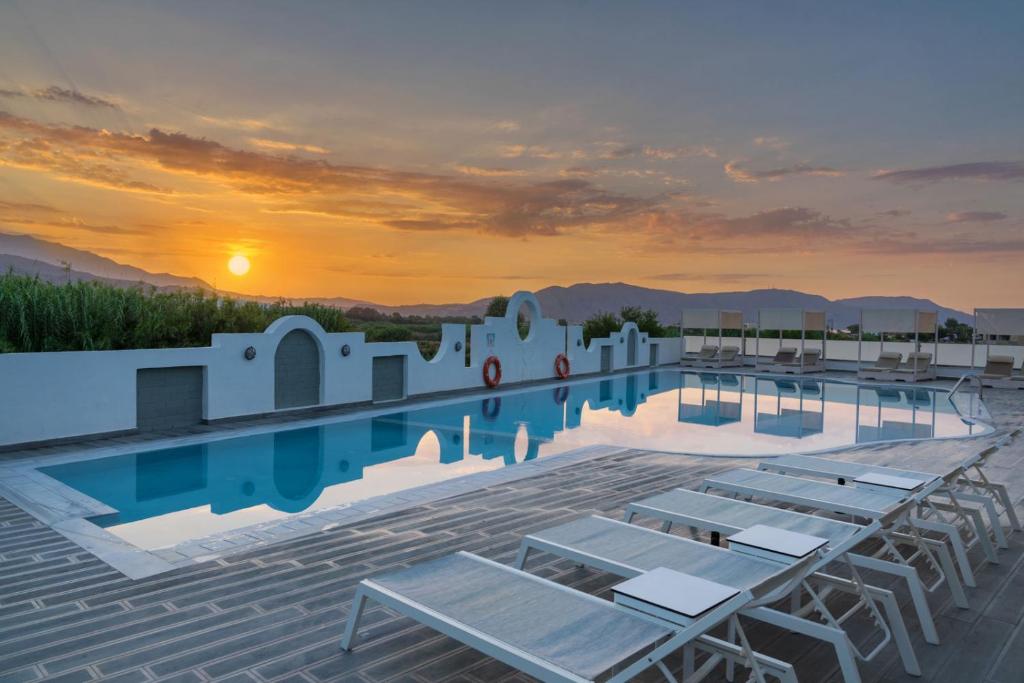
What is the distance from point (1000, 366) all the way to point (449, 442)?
16441 millimetres

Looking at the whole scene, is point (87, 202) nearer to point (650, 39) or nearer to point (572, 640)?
point (650, 39)

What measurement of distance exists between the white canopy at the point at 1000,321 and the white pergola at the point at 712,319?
7.13 meters

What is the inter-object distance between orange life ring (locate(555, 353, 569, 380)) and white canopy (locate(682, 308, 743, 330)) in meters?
7.70

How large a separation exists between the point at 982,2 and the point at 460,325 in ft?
41.6

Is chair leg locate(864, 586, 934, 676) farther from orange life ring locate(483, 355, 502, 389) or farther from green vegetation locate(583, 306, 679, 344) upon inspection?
green vegetation locate(583, 306, 679, 344)

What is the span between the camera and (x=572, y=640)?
2473 millimetres

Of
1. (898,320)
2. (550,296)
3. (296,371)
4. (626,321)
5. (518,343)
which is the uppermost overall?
(550,296)

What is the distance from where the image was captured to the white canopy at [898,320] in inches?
797

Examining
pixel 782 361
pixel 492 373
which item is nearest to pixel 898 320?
pixel 782 361

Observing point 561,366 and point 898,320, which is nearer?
point 561,366

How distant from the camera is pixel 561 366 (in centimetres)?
1853

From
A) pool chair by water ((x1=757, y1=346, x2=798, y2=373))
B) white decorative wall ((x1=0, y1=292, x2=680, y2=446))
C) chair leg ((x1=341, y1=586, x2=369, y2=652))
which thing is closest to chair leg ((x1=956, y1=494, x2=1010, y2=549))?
chair leg ((x1=341, y1=586, x2=369, y2=652))

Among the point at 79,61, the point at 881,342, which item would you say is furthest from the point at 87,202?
the point at 881,342

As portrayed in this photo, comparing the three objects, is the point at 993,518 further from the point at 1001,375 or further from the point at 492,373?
the point at 1001,375
